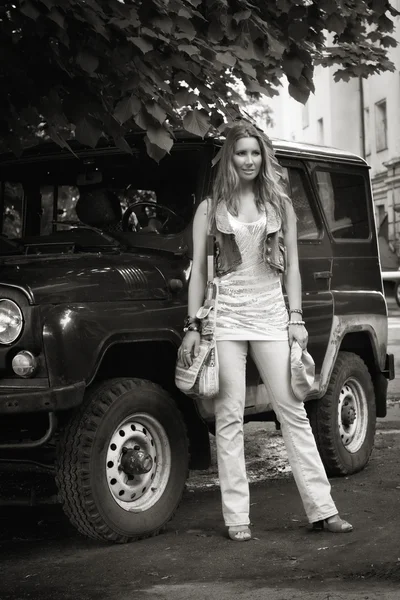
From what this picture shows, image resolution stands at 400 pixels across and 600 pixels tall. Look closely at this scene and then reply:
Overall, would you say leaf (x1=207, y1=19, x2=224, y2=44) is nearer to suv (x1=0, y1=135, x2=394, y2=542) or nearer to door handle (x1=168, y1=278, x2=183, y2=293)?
suv (x1=0, y1=135, x2=394, y2=542)

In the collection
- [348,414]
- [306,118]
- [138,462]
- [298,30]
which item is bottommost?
[138,462]

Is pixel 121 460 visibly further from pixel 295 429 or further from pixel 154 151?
pixel 154 151

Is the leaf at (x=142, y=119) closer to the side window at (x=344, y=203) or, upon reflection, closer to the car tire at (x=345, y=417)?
the side window at (x=344, y=203)

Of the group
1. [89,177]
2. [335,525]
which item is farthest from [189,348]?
[89,177]

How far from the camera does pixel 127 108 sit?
20.4 ft

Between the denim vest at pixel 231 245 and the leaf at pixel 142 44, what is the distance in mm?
1180

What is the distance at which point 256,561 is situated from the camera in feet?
16.9

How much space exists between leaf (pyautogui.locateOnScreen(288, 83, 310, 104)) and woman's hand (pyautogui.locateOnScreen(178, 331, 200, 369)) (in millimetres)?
2410

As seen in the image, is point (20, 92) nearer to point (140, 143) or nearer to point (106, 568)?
point (140, 143)

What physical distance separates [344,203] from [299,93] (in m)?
0.77

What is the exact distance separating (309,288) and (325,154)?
98 cm

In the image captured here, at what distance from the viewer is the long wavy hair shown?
5594 millimetres

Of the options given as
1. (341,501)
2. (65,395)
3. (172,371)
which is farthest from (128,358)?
(341,501)

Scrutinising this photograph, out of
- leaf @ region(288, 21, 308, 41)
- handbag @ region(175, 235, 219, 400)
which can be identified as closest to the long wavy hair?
handbag @ region(175, 235, 219, 400)
